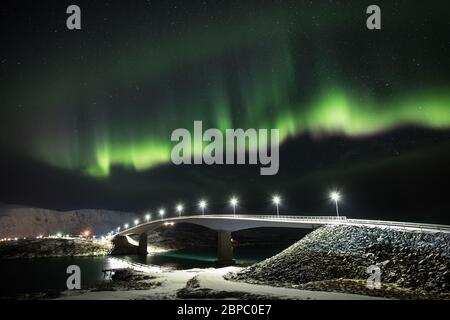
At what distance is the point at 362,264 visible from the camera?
41562mm

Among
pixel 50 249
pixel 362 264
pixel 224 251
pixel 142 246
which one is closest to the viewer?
pixel 362 264

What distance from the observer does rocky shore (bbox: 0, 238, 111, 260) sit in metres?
120

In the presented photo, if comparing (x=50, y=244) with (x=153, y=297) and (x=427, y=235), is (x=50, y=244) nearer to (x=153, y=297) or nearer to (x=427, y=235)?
(x=153, y=297)

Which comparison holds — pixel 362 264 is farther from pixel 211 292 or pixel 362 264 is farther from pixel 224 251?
pixel 224 251

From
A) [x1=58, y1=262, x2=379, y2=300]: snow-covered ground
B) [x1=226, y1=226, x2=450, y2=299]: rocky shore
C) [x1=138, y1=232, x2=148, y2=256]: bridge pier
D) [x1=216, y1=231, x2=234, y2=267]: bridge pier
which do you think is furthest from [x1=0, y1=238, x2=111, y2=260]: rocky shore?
[x1=226, y1=226, x2=450, y2=299]: rocky shore

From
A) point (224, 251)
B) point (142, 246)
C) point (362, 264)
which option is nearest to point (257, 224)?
point (224, 251)

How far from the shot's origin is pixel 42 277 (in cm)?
7056

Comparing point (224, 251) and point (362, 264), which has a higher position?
point (362, 264)

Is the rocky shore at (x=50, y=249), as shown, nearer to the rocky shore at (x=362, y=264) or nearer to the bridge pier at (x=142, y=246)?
the bridge pier at (x=142, y=246)

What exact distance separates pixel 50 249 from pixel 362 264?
11384 cm

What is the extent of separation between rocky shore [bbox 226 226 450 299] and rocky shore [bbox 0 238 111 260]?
94677 mm

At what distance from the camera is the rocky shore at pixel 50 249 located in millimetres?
119750

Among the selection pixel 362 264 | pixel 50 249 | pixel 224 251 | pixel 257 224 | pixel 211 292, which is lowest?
pixel 50 249
